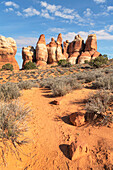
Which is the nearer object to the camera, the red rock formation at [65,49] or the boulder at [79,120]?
the boulder at [79,120]

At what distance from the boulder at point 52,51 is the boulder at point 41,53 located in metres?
2.18

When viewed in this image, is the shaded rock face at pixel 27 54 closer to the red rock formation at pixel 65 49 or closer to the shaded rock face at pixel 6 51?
the shaded rock face at pixel 6 51

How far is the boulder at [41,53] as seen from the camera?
44.9 metres

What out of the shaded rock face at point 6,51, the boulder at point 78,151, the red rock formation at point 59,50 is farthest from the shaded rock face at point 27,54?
the boulder at point 78,151

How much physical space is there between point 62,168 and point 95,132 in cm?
117

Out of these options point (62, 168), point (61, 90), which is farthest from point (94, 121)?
point (61, 90)

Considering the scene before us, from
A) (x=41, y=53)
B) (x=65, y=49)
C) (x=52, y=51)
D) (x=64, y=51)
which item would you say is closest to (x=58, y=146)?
(x=41, y=53)

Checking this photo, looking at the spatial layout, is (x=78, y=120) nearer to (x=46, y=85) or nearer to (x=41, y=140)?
(x=41, y=140)

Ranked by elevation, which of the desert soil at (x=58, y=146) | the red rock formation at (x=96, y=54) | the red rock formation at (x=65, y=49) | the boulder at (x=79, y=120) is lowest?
the desert soil at (x=58, y=146)

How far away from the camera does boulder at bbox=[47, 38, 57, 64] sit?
47594 millimetres

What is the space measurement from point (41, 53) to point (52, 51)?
5.81 m

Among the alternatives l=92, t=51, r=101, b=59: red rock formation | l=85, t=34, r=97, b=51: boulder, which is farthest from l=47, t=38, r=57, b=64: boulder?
l=92, t=51, r=101, b=59: red rock formation

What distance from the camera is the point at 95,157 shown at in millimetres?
2016

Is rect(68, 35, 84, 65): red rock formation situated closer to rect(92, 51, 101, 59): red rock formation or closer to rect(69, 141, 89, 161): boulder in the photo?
rect(92, 51, 101, 59): red rock formation
